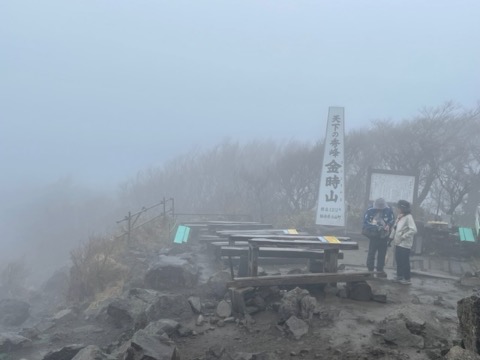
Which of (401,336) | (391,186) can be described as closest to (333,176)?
(391,186)

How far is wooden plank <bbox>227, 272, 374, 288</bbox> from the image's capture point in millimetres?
7266

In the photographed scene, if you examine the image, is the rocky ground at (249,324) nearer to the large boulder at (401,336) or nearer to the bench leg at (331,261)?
the large boulder at (401,336)

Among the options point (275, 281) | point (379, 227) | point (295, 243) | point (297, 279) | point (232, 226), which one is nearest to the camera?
point (275, 281)

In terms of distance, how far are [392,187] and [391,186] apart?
5 cm

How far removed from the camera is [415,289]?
9.23 metres

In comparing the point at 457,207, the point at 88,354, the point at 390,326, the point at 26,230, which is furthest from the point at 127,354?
the point at 26,230

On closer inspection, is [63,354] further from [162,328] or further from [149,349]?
[149,349]

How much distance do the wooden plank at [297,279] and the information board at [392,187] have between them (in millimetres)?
9151

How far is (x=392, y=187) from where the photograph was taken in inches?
655

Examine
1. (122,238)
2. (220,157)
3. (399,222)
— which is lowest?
(122,238)

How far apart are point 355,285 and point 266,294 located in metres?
1.53

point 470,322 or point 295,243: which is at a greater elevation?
point 295,243

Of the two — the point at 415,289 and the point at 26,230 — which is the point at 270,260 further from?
the point at 26,230

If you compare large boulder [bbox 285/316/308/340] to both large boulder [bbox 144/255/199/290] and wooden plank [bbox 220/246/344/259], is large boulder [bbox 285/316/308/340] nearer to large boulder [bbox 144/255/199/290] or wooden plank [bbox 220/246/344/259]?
wooden plank [bbox 220/246/344/259]
